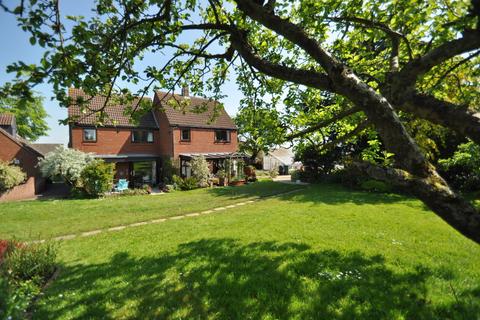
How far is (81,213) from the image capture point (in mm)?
12758

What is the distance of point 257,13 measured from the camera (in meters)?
3.32

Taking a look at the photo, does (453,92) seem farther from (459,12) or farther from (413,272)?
(413,272)

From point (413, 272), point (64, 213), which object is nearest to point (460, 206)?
point (413, 272)

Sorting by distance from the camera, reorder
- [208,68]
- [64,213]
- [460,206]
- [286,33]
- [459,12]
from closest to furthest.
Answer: [460,206], [286,33], [459,12], [208,68], [64,213]

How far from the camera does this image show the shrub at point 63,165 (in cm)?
1814

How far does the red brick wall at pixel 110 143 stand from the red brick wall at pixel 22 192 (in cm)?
401

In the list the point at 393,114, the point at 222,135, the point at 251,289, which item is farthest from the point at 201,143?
the point at 393,114

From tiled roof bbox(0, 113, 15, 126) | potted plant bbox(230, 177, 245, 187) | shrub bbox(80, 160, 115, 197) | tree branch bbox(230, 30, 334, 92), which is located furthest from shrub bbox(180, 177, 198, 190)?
tree branch bbox(230, 30, 334, 92)

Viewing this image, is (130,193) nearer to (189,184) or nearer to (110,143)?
(189,184)

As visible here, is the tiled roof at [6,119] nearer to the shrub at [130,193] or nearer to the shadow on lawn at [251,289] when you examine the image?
the shrub at [130,193]

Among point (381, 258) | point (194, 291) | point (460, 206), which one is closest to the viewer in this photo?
point (460, 206)

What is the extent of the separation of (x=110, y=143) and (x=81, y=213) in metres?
11.7

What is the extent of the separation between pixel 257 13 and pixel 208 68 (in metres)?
3.71

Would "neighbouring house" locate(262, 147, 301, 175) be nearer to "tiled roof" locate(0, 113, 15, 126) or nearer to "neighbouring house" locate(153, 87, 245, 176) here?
"neighbouring house" locate(153, 87, 245, 176)
